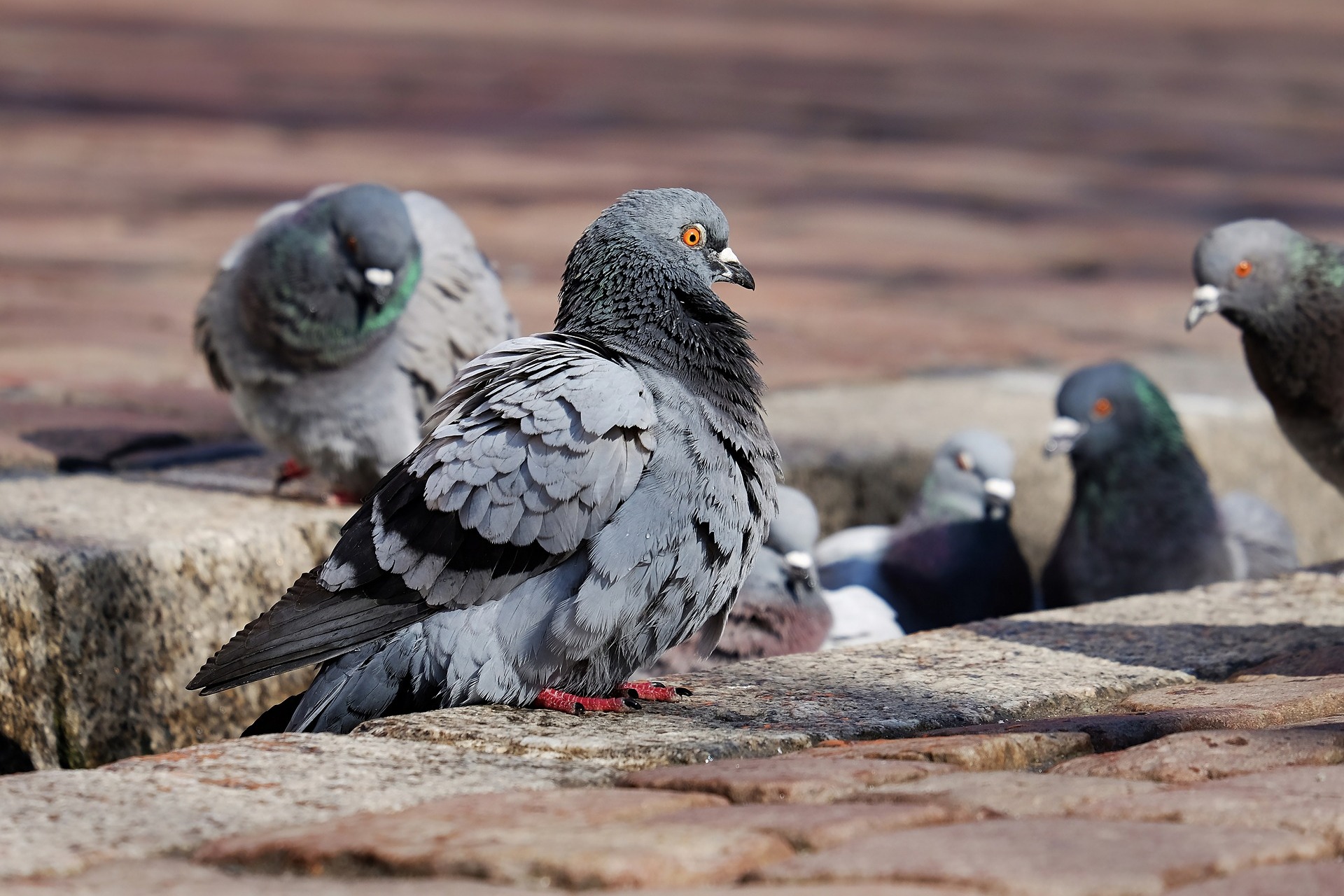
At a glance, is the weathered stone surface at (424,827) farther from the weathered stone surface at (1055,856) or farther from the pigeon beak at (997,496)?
the pigeon beak at (997,496)

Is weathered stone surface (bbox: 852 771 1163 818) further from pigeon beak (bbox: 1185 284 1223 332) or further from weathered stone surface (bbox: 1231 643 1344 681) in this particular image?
pigeon beak (bbox: 1185 284 1223 332)

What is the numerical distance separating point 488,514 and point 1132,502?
281 cm

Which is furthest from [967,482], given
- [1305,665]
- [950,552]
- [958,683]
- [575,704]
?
[575,704]

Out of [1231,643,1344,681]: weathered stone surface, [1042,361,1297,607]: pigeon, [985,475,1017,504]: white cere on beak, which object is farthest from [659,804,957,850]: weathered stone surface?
[1042,361,1297,607]: pigeon

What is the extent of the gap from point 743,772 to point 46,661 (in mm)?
1668

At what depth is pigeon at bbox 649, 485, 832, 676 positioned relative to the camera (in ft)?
14.5

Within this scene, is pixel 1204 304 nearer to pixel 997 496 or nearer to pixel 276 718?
pixel 997 496

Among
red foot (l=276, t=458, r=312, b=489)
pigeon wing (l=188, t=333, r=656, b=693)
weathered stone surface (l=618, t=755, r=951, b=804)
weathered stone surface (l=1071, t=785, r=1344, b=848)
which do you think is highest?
pigeon wing (l=188, t=333, r=656, b=693)

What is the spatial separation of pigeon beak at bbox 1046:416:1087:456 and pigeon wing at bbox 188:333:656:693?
250 centimetres

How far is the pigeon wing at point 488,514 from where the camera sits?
9.92 feet

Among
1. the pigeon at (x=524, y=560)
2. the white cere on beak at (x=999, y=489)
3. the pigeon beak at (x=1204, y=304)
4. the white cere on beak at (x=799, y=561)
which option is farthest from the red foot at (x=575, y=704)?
the pigeon beak at (x=1204, y=304)

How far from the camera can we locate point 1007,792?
A: 7.91ft

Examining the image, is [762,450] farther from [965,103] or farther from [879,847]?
[965,103]

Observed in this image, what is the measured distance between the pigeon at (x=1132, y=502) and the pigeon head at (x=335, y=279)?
1.97m
